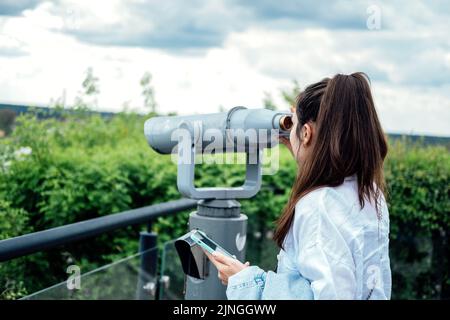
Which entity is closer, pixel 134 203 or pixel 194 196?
pixel 194 196

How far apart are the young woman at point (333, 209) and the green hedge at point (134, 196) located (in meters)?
2.59

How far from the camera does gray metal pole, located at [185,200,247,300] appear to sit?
8.04 feet

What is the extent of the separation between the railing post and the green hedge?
820mm

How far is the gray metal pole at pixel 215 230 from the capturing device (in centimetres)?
245

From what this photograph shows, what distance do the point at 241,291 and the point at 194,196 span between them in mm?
759

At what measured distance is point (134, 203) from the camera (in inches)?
184

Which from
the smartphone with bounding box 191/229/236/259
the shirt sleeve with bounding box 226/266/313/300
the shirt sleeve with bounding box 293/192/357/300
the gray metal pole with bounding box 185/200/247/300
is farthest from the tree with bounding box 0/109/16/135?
the shirt sleeve with bounding box 293/192/357/300

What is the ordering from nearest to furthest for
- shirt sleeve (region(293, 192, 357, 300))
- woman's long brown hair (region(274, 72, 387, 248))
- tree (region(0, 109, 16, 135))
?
shirt sleeve (region(293, 192, 357, 300)) < woman's long brown hair (region(274, 72, 387, 248)) < tree (region(0, 109, 16, 135))

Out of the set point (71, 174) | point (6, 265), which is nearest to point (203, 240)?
point (6, 265)

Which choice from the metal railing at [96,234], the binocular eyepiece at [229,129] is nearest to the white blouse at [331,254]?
the binocular eyepiece at [229,129]

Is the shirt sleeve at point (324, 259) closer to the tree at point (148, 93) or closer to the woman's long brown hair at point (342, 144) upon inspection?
the woman's long brown hair at point (342, 144)

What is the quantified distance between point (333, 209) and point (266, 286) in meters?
0.26

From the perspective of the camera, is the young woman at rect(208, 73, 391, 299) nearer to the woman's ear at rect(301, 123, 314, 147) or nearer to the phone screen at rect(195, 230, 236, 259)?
the woman's ear at rect(301, 123, 314, 147)
